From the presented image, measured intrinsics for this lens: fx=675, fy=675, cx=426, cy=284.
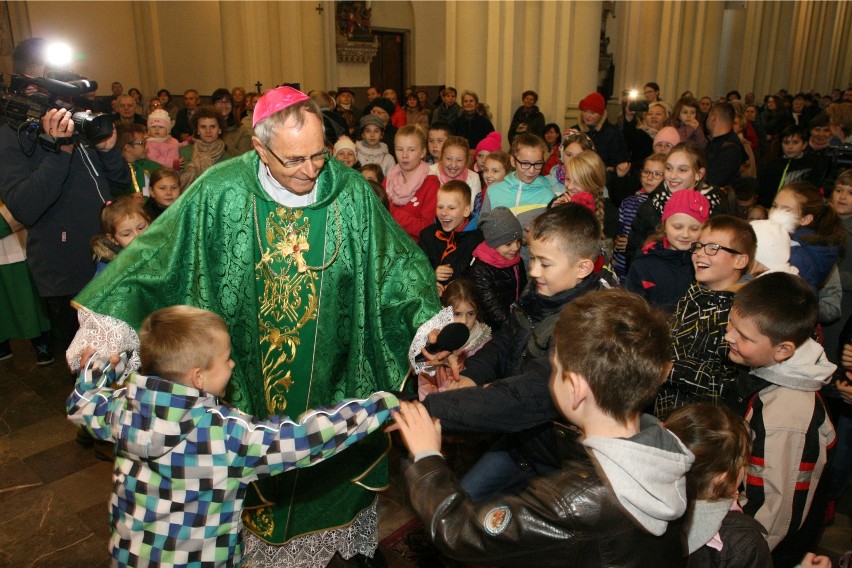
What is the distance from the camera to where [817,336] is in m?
3.20

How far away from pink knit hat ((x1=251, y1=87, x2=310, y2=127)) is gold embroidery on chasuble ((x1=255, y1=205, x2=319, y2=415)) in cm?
38

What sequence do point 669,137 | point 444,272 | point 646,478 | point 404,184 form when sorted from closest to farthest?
point 646,478, point 444,272, point 404,184, point 669,137

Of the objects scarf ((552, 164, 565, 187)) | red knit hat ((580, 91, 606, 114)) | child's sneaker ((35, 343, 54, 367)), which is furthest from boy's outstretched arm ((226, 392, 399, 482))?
red knit hat ((580, 91, 606, 114))

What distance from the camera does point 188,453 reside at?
1877mm

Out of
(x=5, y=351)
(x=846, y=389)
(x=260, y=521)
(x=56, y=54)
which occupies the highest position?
(x=56, y=54)

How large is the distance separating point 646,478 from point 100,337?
1886mm

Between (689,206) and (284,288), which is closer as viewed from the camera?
(284,288)

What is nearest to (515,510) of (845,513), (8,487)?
(845,513)

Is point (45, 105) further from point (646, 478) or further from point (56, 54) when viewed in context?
point (646, 478)

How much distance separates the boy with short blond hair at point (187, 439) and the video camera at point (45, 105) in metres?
2.54

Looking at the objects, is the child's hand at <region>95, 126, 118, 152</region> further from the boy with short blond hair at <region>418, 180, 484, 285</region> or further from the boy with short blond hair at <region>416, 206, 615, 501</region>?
the boy with short blond hair at <region>416, 206, 615, 501</region>

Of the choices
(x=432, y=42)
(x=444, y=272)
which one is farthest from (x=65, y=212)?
(x=432, y=42)

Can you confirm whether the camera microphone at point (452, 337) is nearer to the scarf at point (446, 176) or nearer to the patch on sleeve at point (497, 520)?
the patch on sleeve at point (497, 520)

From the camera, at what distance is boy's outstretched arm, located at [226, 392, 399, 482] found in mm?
1890
